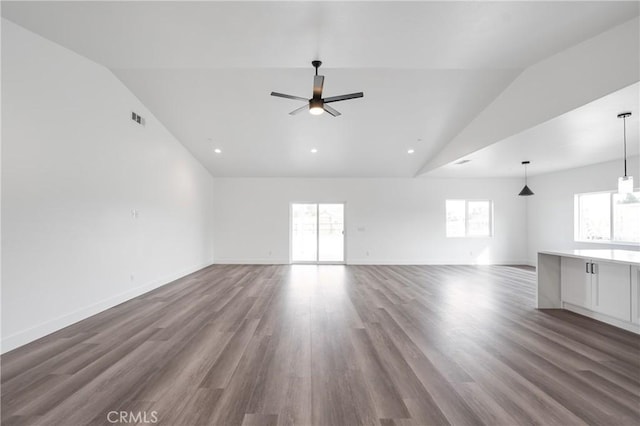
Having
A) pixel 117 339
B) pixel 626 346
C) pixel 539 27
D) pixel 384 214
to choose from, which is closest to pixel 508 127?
pixel 539 27

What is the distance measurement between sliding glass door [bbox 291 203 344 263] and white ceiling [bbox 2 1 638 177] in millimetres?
3216

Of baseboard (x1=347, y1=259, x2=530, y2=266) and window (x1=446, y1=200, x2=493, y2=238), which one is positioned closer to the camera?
baseboard (x1=347, y1=259, x2=530, y2=266)

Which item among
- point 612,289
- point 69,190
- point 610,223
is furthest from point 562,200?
point 69,190

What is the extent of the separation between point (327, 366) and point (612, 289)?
145 inches

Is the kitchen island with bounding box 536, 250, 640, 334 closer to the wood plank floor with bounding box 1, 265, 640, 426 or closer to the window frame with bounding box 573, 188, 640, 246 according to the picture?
the wood plank floor with bounding box 1, 265, 640, 426

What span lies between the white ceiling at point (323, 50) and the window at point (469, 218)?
3.51m

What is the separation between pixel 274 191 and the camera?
8.33m

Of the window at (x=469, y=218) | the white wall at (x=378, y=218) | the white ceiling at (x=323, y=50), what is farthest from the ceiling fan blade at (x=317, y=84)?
the window at (x=469, y=218)

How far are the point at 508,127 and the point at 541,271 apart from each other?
2282 mm

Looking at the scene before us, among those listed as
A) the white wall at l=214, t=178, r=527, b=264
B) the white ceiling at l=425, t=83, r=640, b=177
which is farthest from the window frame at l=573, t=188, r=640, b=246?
the white wall at l=214, t=178, r=527, b=264

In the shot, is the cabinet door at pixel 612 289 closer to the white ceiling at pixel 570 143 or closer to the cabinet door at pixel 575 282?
the cabinet door at pixel 575 282

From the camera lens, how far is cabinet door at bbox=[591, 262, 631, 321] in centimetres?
312

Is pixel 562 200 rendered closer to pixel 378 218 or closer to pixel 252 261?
pixel 378 218

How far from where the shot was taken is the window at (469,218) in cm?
827
